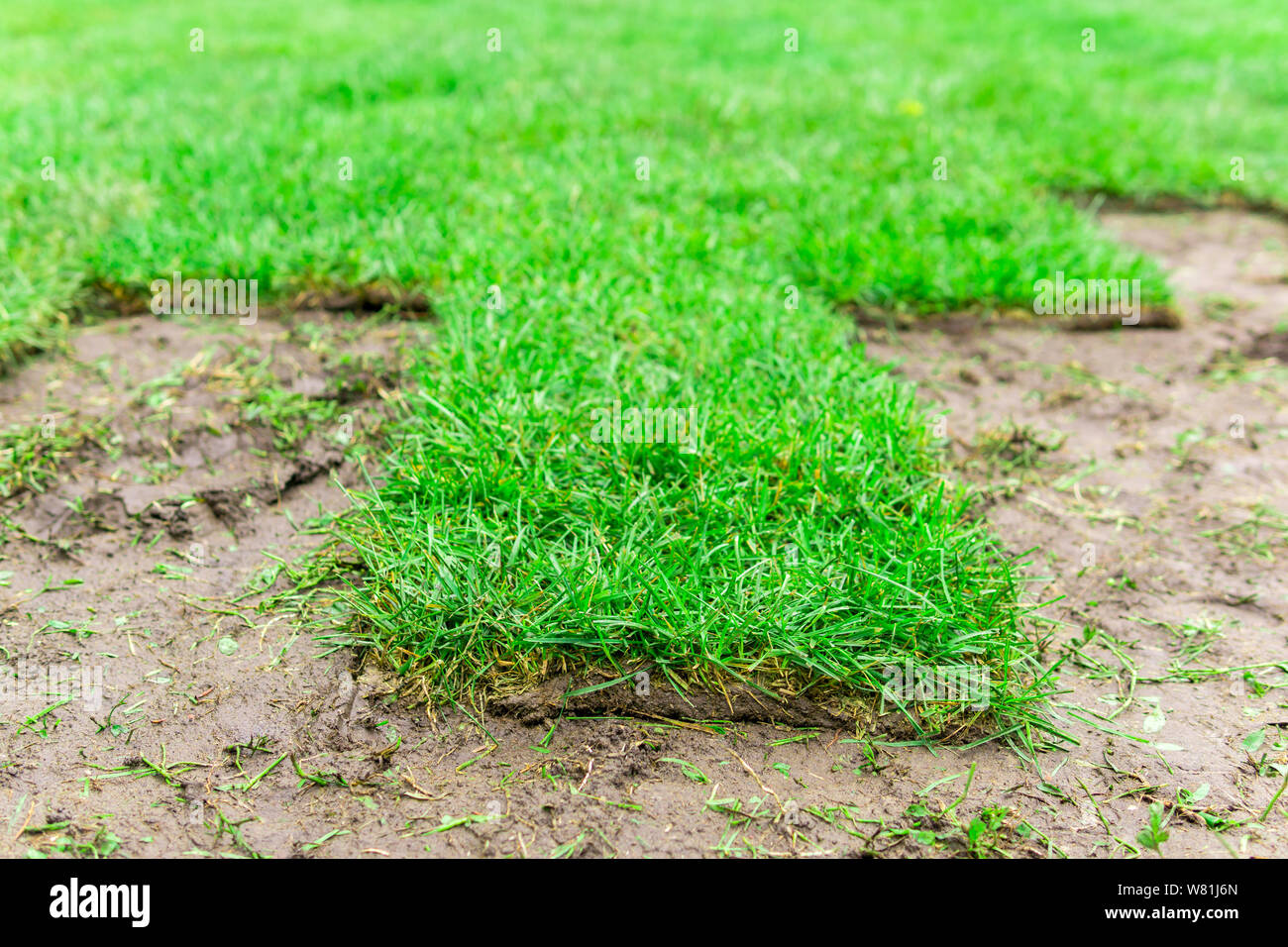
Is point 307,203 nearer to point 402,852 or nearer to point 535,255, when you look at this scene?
point 535,255

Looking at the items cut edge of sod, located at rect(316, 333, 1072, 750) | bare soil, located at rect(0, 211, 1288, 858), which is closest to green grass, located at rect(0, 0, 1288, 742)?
cut edge of sod, located at rect(316, 333, 1072, 750)

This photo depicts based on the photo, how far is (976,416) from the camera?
129 inches

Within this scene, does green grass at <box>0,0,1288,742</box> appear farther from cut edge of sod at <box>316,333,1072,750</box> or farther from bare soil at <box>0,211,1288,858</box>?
bare soil at <box>0,211,1288,858</box>

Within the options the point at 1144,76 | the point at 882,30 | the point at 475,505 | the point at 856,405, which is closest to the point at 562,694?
the point at 475,505

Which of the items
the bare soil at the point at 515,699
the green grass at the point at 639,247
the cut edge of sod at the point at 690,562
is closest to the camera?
the bare soil at the point at 515,699

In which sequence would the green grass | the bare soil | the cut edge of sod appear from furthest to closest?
the green grass, the cut edge of sod, the bare soil

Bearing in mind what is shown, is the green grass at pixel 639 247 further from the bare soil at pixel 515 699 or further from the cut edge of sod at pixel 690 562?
the bare soil at pixel 515 699

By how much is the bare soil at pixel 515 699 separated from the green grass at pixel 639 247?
0.62 ft

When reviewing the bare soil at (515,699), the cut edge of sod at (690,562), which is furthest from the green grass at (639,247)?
the bare soil at (515,699)

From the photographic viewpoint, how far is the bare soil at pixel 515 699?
1.85 m

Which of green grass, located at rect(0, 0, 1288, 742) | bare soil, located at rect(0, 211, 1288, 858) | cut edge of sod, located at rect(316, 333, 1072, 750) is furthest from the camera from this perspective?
green grass, located at rect(0, 0, 1288, 742)

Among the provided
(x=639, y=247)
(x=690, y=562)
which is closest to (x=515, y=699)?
(x=690, y=562)

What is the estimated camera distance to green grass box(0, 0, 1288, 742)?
227cm

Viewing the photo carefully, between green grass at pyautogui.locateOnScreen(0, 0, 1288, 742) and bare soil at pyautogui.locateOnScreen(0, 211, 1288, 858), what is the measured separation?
0.62 feet
